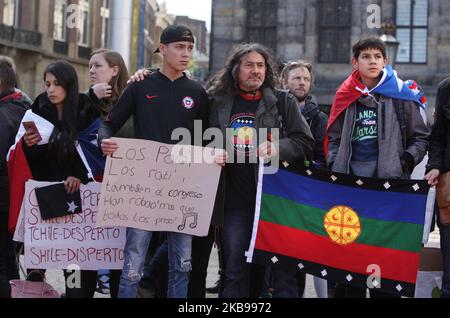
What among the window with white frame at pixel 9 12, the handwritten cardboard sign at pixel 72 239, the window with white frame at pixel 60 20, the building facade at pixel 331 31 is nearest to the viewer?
the handwritten cardboard sign at pixel 72 239

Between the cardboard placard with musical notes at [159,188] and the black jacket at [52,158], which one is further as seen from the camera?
the black jacket at [52,158]

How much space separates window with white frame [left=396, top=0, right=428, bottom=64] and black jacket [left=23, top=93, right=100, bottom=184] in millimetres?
18457

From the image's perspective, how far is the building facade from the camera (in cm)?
2370

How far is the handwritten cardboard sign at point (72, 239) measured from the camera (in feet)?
21.6

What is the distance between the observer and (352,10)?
24.2 meters

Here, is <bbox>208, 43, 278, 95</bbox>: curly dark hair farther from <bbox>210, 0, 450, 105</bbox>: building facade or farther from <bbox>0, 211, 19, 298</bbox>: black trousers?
<bbox>210, 0, 450, 105</bbox>: building facade

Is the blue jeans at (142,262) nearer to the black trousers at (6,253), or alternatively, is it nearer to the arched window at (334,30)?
the black trousers at (6,253)

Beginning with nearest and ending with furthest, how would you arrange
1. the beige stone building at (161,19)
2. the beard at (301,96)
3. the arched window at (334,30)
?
1. the beard at (301,96)
2. the arched window at (334,30)
3. the beige stone building at (161,19)

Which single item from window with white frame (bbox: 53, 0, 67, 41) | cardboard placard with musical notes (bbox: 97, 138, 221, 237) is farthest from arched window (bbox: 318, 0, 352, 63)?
window with white frame (bbox: 53, 0, 67, 41)

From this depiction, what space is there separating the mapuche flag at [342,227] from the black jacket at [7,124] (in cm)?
213

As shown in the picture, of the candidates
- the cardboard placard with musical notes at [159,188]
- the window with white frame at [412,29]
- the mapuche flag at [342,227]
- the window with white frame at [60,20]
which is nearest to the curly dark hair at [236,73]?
the cardboard placard with musical notes at [159,188]

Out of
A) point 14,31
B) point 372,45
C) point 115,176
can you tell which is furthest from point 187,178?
point 14,31

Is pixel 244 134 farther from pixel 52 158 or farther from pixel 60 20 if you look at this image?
pixel 60 20
